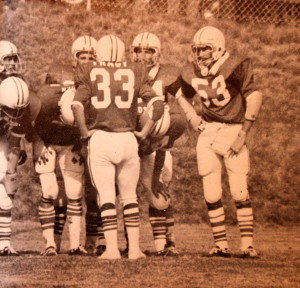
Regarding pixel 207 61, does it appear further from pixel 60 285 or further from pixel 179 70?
pixel 60 285

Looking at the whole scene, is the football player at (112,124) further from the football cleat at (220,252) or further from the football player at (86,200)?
the football cleat at (220,252)

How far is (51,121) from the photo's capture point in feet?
15.4

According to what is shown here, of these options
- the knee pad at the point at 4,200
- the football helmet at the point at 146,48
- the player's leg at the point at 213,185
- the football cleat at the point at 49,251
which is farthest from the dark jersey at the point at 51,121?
the player's leg at the point at 213,185

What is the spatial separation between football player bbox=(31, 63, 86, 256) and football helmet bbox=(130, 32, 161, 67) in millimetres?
356

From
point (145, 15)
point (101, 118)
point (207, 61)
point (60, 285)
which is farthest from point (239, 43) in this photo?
point (60, 285)

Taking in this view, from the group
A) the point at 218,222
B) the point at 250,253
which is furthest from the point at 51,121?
the point at 250,253

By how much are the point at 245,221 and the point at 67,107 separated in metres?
1.14

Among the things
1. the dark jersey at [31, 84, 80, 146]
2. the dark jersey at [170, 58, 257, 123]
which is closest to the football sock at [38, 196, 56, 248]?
the dark jersey at [31, 84, 80, 146]

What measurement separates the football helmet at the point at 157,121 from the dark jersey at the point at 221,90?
0.17 m

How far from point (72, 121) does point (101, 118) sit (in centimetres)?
16

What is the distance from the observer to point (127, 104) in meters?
4.63

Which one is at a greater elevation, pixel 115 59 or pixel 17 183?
pixel 115 59

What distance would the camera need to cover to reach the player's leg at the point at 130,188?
4.64 metres

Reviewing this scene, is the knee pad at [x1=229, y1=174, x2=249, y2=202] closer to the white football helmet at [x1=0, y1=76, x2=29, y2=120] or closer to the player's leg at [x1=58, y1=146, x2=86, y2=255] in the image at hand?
the player's leg at [x1=58, y1=146, x2=86, y2=255]
